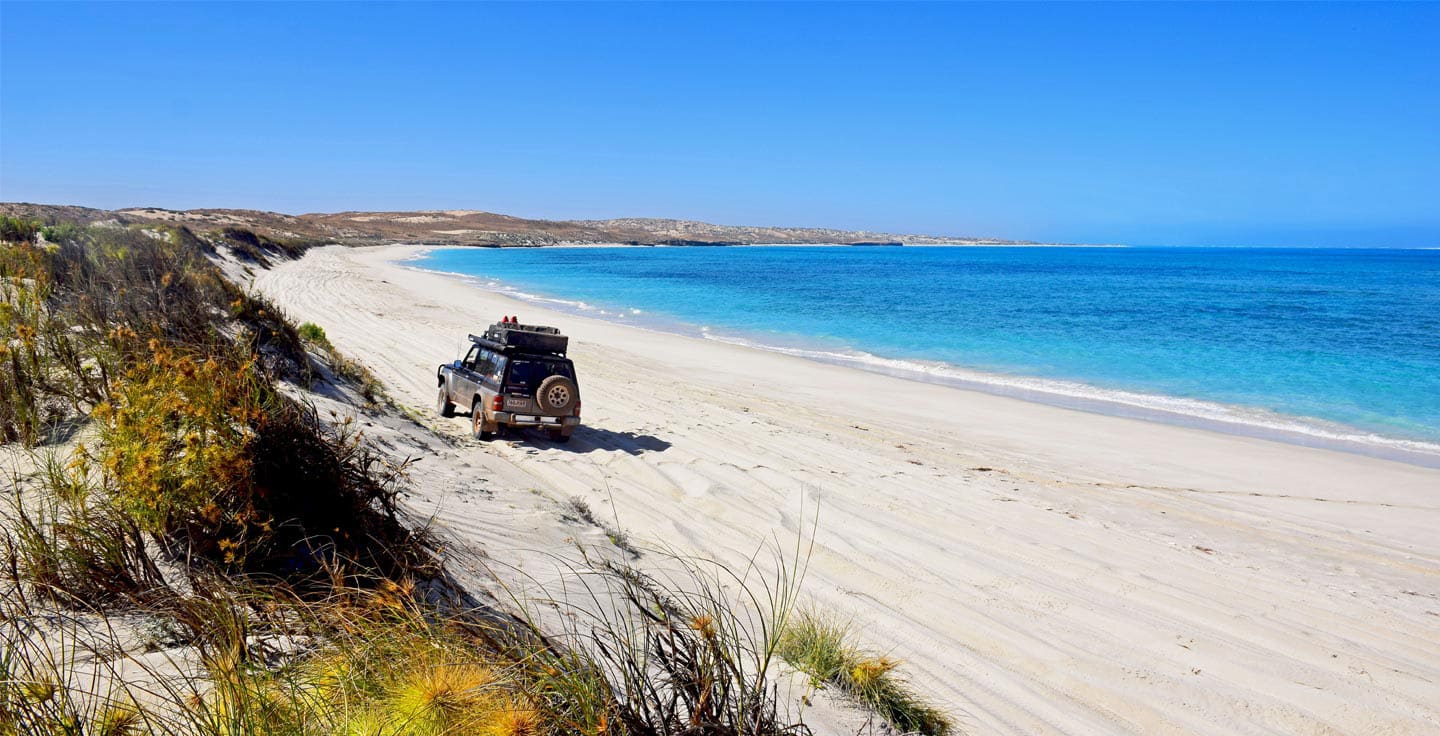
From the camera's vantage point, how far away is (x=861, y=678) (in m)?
4.31

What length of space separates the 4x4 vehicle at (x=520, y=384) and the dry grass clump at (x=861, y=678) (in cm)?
714

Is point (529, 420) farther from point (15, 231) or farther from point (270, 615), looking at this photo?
point (15, 231)

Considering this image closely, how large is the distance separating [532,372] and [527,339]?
61cm

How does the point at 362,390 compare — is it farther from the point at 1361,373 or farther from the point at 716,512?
the point at 1361,373

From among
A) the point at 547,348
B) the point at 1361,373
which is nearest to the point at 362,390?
the point at 547,348

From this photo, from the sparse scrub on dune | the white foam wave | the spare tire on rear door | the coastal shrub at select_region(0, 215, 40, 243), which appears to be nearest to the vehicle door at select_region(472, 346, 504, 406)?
the spare tire on rear door

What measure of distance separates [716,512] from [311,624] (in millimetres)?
5575

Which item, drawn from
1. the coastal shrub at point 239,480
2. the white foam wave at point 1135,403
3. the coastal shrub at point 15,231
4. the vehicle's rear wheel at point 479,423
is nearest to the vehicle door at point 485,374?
the vehicle's rear wheel at point 479,423

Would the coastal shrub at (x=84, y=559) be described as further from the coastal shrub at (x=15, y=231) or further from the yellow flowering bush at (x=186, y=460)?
the coastal shrub at (x=15, y=231)

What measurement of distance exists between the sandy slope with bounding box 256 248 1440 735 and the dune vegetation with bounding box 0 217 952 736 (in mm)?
1526

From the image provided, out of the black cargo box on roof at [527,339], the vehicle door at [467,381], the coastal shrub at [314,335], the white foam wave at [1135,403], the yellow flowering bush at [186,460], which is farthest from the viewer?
the white foam wave at [1135,403]

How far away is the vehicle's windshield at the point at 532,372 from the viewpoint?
11336 millimetres

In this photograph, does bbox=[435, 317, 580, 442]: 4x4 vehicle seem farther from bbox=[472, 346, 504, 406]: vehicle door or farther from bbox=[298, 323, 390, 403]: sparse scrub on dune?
bbox=[298, 323, 390, 403]: sparse scrub on dune

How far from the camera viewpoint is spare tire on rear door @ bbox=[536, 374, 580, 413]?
1115 cm
